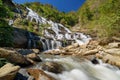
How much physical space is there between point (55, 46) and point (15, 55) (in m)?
21.2

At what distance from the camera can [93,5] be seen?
139250mm

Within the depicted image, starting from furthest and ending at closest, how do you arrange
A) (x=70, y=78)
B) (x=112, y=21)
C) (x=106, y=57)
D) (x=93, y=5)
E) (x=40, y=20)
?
(x=93, y=5) < (x=40, y=20) < (x=112, y=21) < (x=106, y=57) < (x=70, y=78)

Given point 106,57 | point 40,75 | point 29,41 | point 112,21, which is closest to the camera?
point 40,75

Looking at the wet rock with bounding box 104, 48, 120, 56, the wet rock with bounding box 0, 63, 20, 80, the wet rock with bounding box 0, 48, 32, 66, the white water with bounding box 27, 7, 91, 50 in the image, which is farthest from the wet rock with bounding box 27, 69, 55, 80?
the white water with bounding box 27, 7, 91, 50

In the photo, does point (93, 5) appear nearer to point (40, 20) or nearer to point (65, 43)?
point (40, 20)

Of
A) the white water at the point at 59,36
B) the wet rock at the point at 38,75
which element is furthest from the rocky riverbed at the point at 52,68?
the white water at the point at 59,36

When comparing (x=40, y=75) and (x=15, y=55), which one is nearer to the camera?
(x=40, y=75)

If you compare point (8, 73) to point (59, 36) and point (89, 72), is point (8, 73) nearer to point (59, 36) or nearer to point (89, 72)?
point (89, 72)

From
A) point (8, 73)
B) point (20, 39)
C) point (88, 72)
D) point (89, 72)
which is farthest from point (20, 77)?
point (20, 39)

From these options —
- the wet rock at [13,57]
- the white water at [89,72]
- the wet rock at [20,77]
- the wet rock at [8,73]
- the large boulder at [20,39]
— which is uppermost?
the large boulder at [20,39]

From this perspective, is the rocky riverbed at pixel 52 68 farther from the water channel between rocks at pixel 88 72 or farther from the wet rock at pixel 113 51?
the wet rock at pixel 113 51

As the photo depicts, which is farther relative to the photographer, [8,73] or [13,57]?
[13,57]

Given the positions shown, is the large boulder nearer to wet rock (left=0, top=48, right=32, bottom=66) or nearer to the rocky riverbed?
the rocky riverbed

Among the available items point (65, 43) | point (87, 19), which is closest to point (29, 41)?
point (65, 43)
